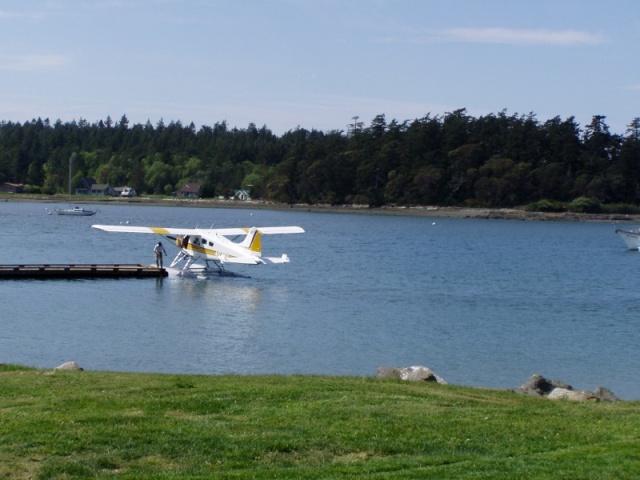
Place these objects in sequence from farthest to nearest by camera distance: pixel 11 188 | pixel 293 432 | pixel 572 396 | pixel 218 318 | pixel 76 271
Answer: pixel 11 188 → pixel 76 271 → pixel 218 318 → pixel 572 396 → pixel 293 432

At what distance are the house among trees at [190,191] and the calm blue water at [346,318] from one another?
303ft

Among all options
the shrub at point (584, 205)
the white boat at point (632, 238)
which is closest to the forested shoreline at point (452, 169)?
the shrub at point (584, 205)

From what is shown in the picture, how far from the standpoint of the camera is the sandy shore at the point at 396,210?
116m

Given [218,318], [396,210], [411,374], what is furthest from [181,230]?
[396,210]

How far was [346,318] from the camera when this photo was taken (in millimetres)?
29234

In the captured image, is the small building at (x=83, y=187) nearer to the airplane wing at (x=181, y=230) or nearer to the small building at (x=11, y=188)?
the small building at (x=11, y=188)

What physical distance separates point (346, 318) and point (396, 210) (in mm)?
96614

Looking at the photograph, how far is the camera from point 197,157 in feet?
543

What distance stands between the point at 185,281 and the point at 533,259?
94.7 feet

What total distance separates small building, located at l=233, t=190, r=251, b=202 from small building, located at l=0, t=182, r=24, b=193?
37503 mm

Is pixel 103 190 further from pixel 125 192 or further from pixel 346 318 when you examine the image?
pixel 346 318

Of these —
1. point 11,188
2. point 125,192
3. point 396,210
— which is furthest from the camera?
point 11,188

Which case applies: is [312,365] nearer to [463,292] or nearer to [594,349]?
[594,349]

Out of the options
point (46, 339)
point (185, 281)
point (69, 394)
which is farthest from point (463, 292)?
point (69, 394)
